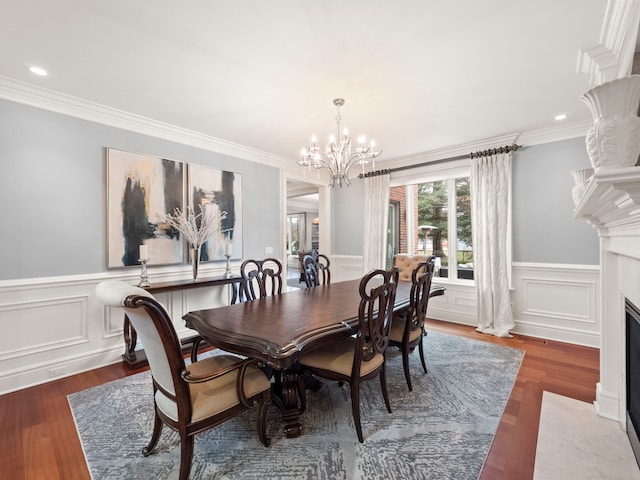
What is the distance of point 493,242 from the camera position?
3793 mm

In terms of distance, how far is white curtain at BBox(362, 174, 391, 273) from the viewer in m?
4.92

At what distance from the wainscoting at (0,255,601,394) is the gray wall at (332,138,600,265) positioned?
0.56 ft

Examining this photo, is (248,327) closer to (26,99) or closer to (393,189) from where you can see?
(26,99)

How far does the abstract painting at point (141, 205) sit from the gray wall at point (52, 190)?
92 millimetres

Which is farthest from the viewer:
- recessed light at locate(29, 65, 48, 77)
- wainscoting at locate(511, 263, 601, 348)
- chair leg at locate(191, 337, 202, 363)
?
wainscoting at locate(511, 263, 601, 348)

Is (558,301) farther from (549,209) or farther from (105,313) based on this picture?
(105,313)

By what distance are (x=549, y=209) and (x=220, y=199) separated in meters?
4.25

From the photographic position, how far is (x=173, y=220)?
3.37m

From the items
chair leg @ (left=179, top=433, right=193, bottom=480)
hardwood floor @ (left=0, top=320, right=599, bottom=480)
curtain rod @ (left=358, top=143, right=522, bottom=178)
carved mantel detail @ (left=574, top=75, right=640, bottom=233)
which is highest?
curtain rod @ (left=358, top=143, right=522, bottom=178)

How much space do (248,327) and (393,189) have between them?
412 cm

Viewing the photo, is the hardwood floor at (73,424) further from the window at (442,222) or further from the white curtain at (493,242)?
the window at (442,222)

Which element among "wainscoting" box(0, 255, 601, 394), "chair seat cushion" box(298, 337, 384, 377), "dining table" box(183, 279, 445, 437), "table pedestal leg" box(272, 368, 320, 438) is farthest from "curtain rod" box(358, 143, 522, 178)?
"table pedestal leg" box(272, 368, 320, 438)

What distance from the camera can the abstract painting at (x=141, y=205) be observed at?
2.95 metres

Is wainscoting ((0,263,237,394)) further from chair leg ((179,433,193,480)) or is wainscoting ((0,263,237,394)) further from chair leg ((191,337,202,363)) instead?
chair leg ((179,433,193,480))
